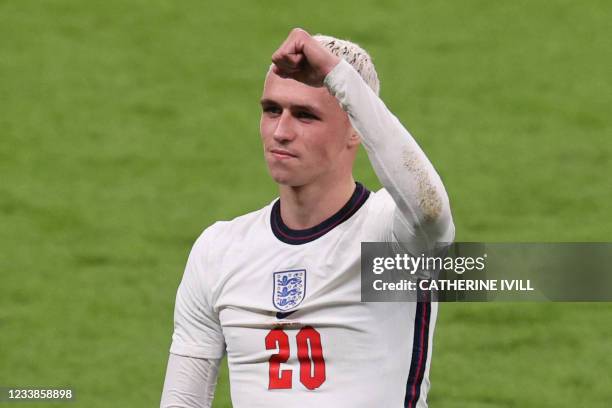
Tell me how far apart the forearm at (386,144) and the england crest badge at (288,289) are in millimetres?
834

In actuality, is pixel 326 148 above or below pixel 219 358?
above

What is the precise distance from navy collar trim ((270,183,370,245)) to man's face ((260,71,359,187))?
197mm

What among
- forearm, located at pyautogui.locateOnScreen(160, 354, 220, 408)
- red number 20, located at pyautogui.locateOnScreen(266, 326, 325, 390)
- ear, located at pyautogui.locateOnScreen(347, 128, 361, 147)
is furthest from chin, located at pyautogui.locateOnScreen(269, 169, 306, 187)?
forearm, located at pyautogui.locateOnScreen(160, 354, 220, 408)

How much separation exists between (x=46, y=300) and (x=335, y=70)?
6.82 m

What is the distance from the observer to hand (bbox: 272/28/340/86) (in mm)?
5023

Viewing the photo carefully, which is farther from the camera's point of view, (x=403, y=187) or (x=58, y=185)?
(x=58, y=185)

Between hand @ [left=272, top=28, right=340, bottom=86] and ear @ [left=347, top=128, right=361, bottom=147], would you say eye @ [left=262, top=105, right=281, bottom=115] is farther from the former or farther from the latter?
hand @ [left=272, top=28, right=340, bottom=86]

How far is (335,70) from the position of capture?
5.06 m

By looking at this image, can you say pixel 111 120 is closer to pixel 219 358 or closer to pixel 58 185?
pixel 58 185

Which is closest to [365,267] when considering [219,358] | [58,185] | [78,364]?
[219,358]

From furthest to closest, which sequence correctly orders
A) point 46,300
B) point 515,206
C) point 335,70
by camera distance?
point 515,206, point 46,300, point 335,70

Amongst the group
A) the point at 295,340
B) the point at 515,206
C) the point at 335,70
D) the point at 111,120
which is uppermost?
the point at 111,120

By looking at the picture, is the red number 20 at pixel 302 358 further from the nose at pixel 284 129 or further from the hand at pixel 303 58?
the hand at pixel 303 58

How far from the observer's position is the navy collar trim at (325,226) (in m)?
5.88
